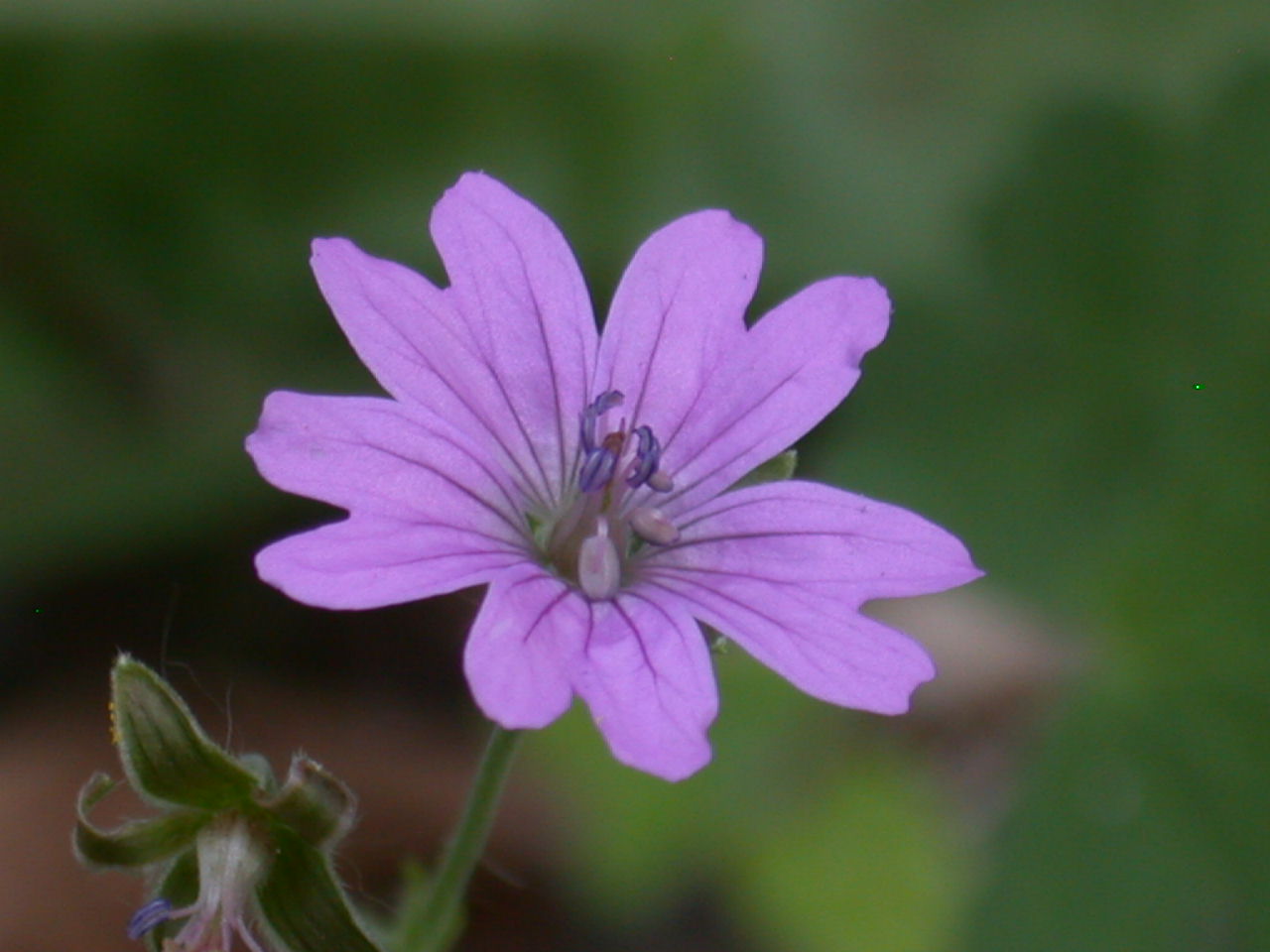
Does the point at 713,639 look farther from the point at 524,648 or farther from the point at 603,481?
the point at 524,648

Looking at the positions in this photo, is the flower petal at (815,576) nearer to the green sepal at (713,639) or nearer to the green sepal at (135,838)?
the green sepal at (713,639)

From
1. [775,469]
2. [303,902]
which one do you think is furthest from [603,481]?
[303,902]

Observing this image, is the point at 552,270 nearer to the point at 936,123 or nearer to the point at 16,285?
the point at 16,285

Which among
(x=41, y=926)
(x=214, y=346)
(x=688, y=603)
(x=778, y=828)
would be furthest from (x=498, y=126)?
(x=688, y=603)

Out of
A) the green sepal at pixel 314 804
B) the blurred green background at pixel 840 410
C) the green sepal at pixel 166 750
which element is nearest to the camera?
the green sepal at pixel 166 750

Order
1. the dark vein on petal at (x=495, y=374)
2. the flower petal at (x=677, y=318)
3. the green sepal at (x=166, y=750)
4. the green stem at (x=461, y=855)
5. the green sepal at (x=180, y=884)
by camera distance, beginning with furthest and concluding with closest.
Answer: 1. the flower petal at (x=677, y=318)
2. the dark vein on petal at (x=495, y=374)
3. the green stem at (x=461, y=855)
4. the green sepal at (x=180, y=884)
5. the green sepal at (x=166, y=750)

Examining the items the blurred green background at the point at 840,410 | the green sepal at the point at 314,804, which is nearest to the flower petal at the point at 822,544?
the green sepal at the point at 314,804
